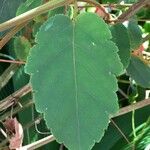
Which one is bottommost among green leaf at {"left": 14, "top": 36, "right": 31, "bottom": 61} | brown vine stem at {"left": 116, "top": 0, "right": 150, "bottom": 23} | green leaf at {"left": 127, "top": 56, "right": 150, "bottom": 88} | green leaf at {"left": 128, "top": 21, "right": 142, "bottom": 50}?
green leaf at {"left": 127, "top": 56, "right": 150, "bottom": 88}

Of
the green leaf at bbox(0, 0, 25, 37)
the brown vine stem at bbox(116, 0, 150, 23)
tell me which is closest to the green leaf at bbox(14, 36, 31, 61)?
the green leaf at bbox(0, 0, 25, 37)

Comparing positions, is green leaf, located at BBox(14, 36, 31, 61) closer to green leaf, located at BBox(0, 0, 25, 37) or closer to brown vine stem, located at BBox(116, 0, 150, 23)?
green leaf, located at BBox(0, 0, 25, 37)

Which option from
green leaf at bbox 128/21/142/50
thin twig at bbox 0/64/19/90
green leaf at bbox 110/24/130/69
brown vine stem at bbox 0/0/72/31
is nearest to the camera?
brown vine stem at bbox 0/0/72/31

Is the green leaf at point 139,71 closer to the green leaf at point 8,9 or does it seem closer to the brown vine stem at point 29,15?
the green leaf at point 8,9

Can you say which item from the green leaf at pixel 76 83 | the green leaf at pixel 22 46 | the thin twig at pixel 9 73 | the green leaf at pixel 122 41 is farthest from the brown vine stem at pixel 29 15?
the thin twig at pixel 9 73

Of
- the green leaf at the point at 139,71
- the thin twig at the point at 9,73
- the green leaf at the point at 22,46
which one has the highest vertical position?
the green leaf at the point at 22,46

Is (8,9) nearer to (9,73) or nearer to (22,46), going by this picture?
(22,46)

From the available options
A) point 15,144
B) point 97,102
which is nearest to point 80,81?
point 97,102

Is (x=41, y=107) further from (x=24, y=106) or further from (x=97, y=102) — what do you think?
(x=24, y=106)
